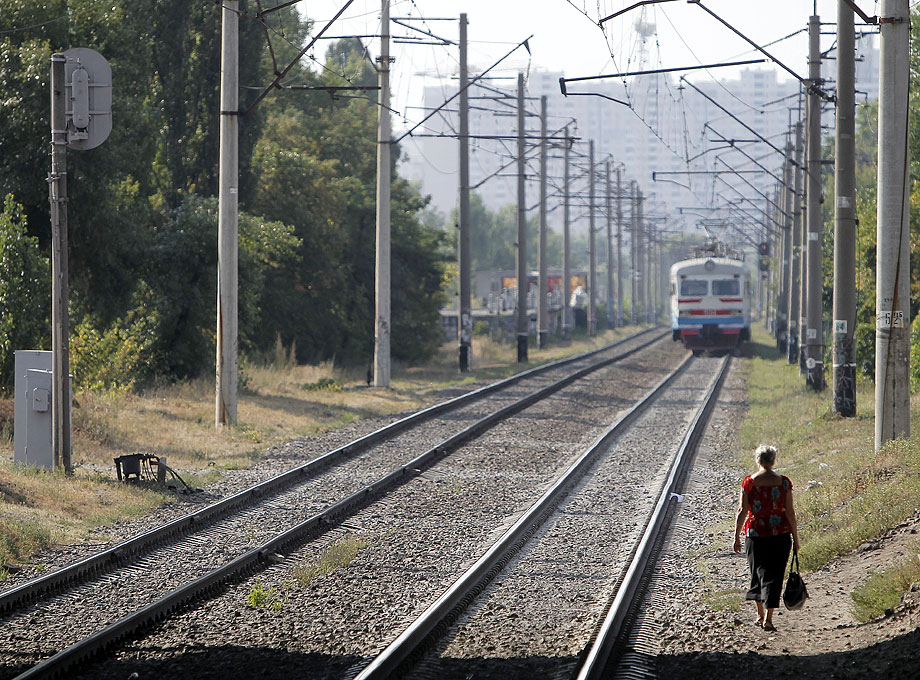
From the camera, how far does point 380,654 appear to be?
685 centimetres

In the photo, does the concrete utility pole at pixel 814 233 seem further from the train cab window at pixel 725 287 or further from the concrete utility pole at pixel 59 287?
the concrete utility pole at pixel 59 287

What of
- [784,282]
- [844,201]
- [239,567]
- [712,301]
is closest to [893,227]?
[844,201]

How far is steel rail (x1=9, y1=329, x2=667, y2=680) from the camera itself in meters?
6.72

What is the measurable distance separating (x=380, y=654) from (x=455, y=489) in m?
6.62

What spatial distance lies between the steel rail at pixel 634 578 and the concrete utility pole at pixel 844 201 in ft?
10.5

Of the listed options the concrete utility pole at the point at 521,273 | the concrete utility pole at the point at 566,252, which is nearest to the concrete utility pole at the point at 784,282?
the concrete utility pole at the point at 566,252

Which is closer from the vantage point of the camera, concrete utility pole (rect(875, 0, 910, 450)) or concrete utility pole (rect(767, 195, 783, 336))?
concrete utility pole (rect(875, 0, 910, 450))

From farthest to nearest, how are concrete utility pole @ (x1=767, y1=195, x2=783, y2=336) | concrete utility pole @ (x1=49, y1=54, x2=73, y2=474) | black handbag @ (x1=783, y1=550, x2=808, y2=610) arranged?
concrete utility pole @ (x1=767, y1=195, x2=783, y2=336) → concrete utility pole @ (x1=49, y1=54, x2=73, y2=474) → black handbag @ (x1=783, y1=550, x2=808, y2=610)

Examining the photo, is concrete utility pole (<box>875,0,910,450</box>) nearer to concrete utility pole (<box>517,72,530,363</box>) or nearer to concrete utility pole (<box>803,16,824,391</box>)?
concrete utility pole (<box>803,16,824,391</box>)

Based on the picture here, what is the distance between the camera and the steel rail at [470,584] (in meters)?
6.66

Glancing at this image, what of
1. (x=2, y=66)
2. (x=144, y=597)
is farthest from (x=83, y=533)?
(x=2, y=66)

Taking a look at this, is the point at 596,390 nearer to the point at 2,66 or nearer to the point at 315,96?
the point at 2,66

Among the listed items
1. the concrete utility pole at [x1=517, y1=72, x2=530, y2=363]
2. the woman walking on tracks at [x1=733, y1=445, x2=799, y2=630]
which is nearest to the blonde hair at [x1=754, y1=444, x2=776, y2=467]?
the woman walking on tracks at [x1=733, y1=445, x2=799, y2=630]

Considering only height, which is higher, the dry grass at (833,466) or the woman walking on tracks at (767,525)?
the woman walking on tracks at (767,525)
